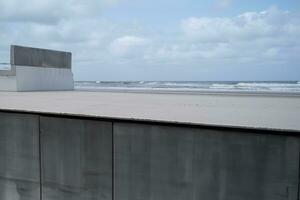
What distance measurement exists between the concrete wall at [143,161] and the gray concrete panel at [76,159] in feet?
0.05

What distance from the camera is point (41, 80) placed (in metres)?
13.9

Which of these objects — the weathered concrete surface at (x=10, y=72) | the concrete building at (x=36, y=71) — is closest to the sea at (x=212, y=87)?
the concrete building at (x=36, y=71)

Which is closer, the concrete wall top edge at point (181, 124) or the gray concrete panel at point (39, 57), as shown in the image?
the concrete wall top edge at point (181, 124)

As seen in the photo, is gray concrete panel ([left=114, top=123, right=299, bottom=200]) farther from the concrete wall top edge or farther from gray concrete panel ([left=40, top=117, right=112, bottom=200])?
gray concrete panel ([left=40, top=117, right=112, bottom=200])

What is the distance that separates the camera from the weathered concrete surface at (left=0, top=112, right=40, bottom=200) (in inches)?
194

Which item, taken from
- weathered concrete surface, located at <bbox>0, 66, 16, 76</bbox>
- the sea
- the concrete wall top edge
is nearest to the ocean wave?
the sea

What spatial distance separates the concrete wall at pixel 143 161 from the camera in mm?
3553

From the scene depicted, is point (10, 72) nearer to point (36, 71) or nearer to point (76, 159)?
point (36, 71)

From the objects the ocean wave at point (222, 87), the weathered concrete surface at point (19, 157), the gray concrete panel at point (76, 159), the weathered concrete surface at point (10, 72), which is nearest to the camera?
the gray concrete panel at point (76, 159)

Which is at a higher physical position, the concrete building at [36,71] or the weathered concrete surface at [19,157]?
the concrete building at [36,71]

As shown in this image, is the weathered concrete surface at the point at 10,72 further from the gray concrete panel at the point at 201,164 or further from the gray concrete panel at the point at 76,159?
the gray concrete panel at the point at 201,164

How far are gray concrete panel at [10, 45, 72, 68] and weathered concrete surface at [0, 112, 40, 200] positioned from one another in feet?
27.2

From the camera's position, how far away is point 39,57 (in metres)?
13.8

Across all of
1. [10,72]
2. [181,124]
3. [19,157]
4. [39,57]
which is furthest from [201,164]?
[39,57]
